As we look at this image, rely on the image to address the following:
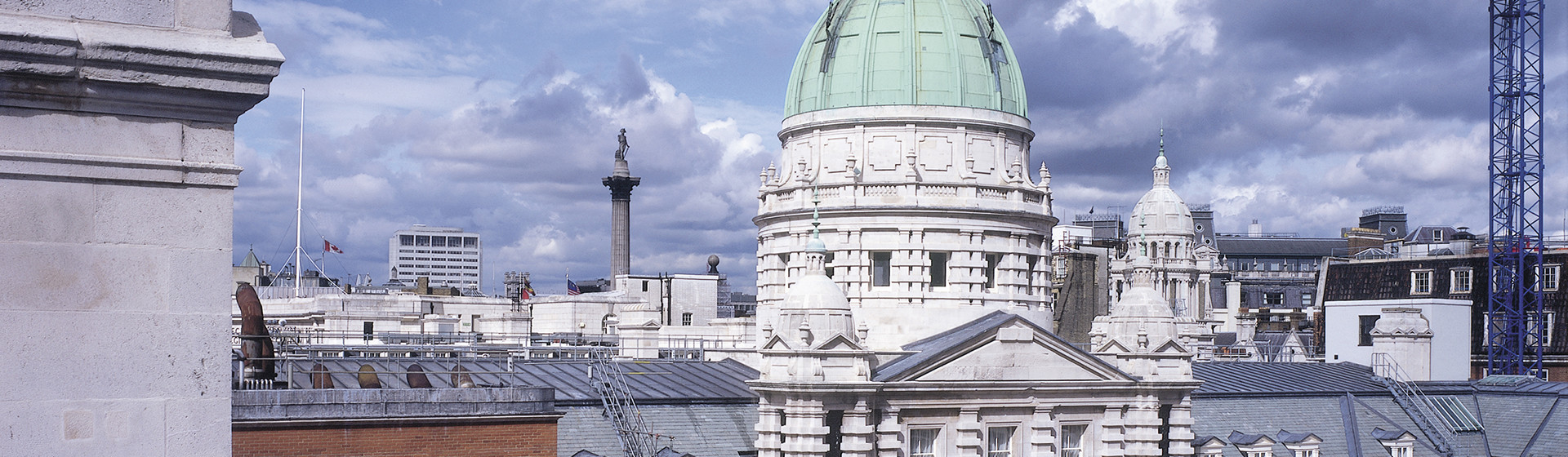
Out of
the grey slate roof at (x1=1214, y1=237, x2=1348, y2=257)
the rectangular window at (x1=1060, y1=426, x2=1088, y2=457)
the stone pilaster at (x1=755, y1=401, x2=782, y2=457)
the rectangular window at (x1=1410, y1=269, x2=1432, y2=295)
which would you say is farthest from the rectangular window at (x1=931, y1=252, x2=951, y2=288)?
the grey slate roof at (x1=1214, y1=237, x2=1348, y2=257)

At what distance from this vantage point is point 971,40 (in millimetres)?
64312

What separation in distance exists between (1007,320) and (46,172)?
4508cm

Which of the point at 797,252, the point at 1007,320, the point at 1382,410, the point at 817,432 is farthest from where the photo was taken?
the point at 1382,410

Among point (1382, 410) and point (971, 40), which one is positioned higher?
point (971, 40)

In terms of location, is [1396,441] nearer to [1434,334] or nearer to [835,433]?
[1434,334]

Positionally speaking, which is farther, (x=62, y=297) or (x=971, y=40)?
(x=971, y=40)

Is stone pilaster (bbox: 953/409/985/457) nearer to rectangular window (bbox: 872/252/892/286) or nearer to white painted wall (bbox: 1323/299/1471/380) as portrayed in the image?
rectangular window (bbox: 872/252/892/286)

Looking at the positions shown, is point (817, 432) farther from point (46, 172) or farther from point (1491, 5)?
point (1491, 5)

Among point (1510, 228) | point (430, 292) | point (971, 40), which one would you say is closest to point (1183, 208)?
point (1510, 228)

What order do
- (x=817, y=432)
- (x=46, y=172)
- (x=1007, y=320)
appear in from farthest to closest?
1. (x=1007, y=320)
2. (x=817, y=432)
3. (x=46, y=172)

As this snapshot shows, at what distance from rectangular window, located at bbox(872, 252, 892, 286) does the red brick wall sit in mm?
25817

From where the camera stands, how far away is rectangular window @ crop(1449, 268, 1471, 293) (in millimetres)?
106625

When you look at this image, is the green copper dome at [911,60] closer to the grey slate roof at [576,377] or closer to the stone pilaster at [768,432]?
the grey slate roof at [576,377]

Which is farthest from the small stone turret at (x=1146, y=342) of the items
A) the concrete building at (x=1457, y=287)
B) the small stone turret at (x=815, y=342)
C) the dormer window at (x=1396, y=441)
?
the concrete building at (x=1457, y=287)
